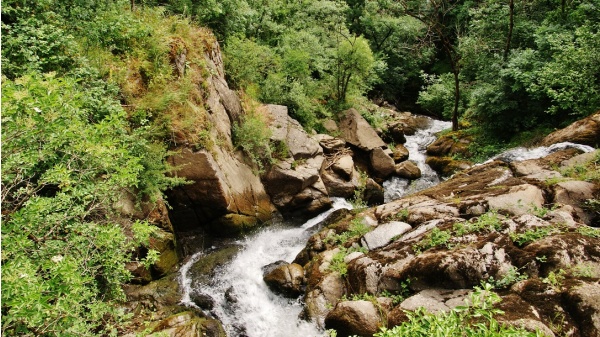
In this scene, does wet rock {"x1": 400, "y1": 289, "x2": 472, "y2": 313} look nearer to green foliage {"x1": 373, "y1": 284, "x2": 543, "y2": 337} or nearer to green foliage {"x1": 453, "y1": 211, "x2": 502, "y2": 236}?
green foliage {"x1": 453, "y1": 211, "x2": 502, "y2": 236}

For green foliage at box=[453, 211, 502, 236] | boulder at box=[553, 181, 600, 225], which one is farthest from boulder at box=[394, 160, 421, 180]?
green foliage at box=[453, 211, 502, 236]

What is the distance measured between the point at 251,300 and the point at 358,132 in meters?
11.6

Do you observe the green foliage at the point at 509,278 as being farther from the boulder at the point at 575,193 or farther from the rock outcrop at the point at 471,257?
the boulder at the point at 575,193

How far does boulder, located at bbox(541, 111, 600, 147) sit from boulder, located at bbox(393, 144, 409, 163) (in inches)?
280

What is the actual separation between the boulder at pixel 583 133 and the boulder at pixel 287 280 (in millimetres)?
11282

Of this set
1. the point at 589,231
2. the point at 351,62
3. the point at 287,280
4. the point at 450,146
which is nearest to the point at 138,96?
the point at 287,280

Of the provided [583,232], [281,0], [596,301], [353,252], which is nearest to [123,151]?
[353,252]

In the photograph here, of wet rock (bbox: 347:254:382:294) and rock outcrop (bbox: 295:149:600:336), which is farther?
wet rock (bbox: 347:254:382:294)

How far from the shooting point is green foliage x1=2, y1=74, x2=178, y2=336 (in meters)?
3.89

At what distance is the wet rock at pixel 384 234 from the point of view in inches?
366

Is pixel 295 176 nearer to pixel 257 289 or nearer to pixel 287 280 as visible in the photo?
pixel 287 280

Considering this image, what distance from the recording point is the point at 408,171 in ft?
58.4

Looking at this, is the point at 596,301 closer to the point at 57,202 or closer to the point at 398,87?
the point at 57,202

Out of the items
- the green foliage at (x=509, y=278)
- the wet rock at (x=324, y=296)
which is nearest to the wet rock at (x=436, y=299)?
the green foliage at (x=509, y=278)
